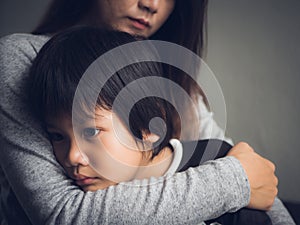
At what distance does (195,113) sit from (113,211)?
35 cm

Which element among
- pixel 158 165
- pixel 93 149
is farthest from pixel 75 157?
pixel 158 165

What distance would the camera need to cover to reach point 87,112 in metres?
0.50

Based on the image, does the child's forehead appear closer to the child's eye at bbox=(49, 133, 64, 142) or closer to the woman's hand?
the child's eye at bbox=(49, 133, 64, 142)

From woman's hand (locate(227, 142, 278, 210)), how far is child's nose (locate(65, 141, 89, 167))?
0.63ft

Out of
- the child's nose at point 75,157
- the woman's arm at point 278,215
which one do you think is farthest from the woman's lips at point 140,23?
the woman's arm at point 278,215

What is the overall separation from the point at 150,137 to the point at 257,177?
149 millimetres

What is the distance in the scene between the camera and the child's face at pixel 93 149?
19.7 inches

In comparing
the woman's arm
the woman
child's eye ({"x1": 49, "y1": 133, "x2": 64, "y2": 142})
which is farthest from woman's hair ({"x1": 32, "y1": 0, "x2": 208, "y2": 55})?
the woman's arm

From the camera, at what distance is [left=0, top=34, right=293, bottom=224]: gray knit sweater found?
1.48 feet

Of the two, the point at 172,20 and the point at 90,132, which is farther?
the point at 172,20

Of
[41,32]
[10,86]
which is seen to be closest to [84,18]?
[41,32]

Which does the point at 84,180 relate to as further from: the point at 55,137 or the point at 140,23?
the point at 140,23

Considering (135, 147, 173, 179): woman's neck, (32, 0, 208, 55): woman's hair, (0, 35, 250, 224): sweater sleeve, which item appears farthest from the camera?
(32, 0, 208, 55): woman's hair

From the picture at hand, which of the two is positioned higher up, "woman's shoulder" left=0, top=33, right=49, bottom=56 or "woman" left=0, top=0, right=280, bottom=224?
"woman's shoulder" left=0, top=33, right=49, bottom=56
